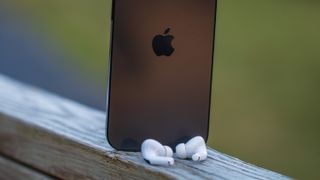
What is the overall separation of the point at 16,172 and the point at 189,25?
0.30 m

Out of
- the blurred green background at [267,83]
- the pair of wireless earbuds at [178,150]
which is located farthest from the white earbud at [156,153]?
the blurred green background at [267,83]

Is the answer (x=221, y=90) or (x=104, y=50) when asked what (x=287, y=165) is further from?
(x=104, y=50)

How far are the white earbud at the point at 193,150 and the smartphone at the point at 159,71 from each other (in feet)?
0.10

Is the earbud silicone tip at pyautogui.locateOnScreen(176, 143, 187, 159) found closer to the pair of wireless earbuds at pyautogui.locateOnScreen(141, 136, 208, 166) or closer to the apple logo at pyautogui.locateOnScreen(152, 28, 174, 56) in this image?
the pair of wireless earbuds at pyautogui.locateOnScreen(141, 136, 208, 166)

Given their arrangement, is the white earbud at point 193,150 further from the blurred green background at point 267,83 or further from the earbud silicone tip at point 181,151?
the blurred green background at point 267,83

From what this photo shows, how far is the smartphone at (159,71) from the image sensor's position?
615mm

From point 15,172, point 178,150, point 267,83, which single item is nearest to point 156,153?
point 178,150

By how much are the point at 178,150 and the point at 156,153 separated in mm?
30

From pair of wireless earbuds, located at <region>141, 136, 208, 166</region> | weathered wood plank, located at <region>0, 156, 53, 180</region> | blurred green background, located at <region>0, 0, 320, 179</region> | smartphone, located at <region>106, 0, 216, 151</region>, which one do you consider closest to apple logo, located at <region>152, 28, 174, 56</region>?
smartphone, located at <region>106, 0, 216, 151</region>

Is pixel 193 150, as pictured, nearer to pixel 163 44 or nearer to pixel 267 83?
pixel 163 44

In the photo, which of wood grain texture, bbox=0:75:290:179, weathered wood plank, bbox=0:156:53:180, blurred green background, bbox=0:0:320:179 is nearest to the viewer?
wood grain texture, bbox=0:75:290:179

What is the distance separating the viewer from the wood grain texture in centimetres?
56

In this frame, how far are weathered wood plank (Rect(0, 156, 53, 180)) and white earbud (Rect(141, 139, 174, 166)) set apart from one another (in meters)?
0.15

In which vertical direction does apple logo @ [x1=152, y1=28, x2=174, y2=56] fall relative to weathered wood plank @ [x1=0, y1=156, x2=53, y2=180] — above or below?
above
